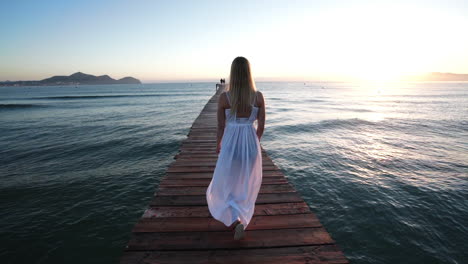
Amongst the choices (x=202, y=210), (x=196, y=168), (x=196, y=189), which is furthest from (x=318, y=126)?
(x=202, y=210)

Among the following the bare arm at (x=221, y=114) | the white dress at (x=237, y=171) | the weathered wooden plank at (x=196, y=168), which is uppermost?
the bare arm at (x=221, y=114)

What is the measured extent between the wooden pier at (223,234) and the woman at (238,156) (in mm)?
322

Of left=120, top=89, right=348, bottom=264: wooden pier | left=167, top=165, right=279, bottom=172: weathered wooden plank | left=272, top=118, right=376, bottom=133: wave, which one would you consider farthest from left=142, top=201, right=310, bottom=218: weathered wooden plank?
left=272, top=118, right=376, bottom=133: wave

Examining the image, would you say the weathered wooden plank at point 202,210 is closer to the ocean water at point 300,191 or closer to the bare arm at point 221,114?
the bare arm at point 221,114

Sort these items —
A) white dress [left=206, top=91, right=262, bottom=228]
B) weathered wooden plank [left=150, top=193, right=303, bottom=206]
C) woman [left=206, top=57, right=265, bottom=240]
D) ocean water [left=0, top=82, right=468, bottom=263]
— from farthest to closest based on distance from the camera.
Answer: ocean water [left=0, top=82, right=468, bottom=263] → weathered wooden plank [left=150, top=193, right=303, bottom=206] → white dress [left=206, top=91, right=262, bottom=228] → woman [left=206, top=57, right=265, bottom=240]

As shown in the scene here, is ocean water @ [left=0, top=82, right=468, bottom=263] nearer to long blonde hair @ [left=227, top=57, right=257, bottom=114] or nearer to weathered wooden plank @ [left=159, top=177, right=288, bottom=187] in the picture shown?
weathered wooden plank @ [left=159, top=177, right=288, bottom=187]

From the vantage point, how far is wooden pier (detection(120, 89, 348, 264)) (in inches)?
114

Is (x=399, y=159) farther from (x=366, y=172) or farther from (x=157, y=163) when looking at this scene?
(x=157, y=163)

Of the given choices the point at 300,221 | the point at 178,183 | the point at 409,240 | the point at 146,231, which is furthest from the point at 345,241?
the point at 146,231

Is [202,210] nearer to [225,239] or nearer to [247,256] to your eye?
[225,239]

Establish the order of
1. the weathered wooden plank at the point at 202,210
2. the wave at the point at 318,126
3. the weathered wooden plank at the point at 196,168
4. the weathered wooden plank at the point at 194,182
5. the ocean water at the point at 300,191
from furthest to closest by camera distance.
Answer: the wave at the point at 318,126 < the weathered wooden plank at the point at 196,168 < the ocean water at the point at 300,191 < the weathered wooden plank at the point at 194,182 < the weathered wooden plank at the point at 202,210

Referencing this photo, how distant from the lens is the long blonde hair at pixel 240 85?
9.00 ft

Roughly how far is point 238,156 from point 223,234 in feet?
4.15

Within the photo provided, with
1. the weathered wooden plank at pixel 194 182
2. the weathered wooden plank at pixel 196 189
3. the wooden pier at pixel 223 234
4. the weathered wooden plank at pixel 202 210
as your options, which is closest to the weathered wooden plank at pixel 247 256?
the wooden pier at pixel 223 234
